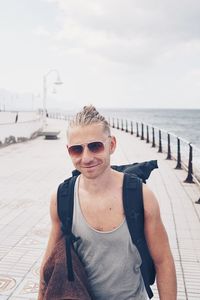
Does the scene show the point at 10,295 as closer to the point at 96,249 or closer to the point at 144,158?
the point at 96,249

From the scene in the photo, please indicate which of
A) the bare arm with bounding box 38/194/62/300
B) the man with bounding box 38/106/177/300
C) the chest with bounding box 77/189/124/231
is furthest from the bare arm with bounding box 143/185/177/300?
the bare arm with bounding box 38/194/62/300

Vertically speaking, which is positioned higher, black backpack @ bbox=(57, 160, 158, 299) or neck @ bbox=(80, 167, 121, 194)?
neck @ bbox=(80, 167, 121, 194)

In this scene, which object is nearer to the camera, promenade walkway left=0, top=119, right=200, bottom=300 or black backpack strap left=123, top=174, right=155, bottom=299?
black backpack strap left=123, top=174, right=155, bottom=299

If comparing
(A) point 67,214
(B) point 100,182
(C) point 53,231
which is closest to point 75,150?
(B) point 100,182

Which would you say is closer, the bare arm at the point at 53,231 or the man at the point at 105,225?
the man at the point at 105,225

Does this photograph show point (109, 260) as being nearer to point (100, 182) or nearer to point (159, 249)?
point (159, 249)

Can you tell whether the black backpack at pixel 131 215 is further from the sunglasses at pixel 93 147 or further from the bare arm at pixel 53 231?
the sunglasses at pixel 93 147

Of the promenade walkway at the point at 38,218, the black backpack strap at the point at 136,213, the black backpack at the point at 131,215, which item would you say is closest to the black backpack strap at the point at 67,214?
the black backpack at the point at 131,215

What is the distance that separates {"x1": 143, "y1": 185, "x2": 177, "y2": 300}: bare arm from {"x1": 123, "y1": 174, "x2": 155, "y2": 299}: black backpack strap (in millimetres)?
24

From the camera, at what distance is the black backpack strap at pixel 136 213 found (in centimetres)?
174

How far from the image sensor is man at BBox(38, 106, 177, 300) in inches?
69.9

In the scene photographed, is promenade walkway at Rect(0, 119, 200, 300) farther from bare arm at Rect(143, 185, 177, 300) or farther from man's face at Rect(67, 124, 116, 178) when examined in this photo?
man's face at Rect(67, 124, 116, 178)

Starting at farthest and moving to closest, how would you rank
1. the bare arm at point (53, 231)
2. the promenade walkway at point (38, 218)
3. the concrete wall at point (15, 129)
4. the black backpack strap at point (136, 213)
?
the concrete wall at point (15, 129), the promenade walkway at point (38, 218), the bare arm at point (53, 231), the black backpack strap at point (136, 213)

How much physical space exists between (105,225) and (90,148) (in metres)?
0.36
